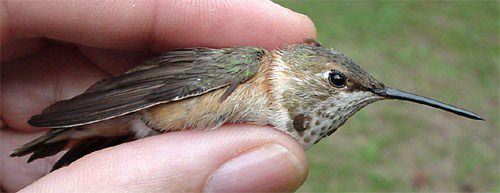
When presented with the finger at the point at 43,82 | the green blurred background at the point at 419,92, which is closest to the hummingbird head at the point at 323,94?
the finger at the point at 43,82

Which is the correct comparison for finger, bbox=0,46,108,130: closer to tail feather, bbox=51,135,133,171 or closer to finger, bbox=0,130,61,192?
finger, bbox=0,130,61,192

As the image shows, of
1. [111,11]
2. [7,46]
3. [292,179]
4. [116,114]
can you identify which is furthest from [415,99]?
[7,46]

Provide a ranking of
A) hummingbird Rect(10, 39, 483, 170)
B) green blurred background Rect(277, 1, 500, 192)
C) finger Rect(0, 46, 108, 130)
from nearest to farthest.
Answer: hummingbird Rect(10, 39, 483, 170) → finger Rect(0, 46, 108, 130) → green blurred background Rect(277, 1, 500, 192)

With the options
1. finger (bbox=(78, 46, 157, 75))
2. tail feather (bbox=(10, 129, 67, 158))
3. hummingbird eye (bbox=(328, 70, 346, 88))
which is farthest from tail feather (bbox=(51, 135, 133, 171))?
hummingbird eye (bbox=(328, 70, 346, 88))

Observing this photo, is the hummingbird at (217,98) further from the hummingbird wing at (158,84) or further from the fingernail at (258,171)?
the fingernail at (258,171)

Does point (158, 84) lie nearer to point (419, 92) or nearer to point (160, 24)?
point (160, 24)

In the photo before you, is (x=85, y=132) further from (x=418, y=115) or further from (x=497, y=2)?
(x=497, y=2)
